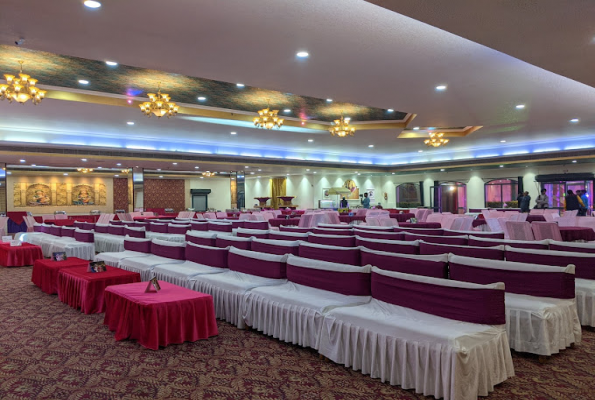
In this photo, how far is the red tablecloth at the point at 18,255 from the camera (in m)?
9.05

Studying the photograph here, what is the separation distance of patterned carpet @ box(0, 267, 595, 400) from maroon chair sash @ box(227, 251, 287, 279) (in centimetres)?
73

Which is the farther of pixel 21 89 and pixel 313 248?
pixel 21 89

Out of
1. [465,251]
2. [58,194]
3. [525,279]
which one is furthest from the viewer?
[58,194]

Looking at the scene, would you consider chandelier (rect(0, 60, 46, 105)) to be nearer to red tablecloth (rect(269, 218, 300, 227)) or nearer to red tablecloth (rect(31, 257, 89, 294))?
red tablecloth (rect(31, 257, 89, 294))

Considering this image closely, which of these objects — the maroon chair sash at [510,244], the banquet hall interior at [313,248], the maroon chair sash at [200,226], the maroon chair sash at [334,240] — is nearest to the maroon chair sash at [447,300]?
the banquet hall interior at [313,248]

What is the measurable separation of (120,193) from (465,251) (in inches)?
1047

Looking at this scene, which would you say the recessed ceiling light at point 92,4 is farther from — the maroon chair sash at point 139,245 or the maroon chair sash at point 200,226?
the maroon chair sash at point 200,226

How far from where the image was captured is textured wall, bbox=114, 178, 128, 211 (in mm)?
27250

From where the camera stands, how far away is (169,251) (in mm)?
6566

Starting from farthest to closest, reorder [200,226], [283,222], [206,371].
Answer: [283,222]
[200,226]
[206,371]

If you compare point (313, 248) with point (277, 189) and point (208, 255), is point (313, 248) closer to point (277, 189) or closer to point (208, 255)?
point (208, 255)

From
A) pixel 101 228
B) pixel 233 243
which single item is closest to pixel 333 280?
pixel 233 243

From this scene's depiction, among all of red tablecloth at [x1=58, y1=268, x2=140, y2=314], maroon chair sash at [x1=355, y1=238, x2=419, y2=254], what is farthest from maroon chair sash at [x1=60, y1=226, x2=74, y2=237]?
maroon chair sash at [x1=355, y1=238, x2=419, y2=254]

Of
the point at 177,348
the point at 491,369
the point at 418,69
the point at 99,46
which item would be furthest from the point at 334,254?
the point at 99,46
